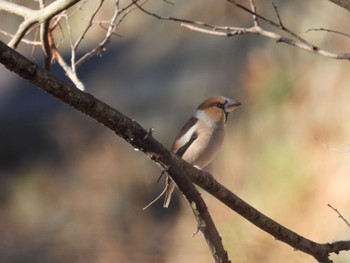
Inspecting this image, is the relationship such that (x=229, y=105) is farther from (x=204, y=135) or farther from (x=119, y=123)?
(x=119, y=123)

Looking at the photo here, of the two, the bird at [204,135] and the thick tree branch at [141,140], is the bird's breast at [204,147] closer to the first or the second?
the bird at [204,135]

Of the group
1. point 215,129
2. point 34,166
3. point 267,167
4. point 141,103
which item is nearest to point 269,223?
point 215,129

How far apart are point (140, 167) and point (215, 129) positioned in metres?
2.82

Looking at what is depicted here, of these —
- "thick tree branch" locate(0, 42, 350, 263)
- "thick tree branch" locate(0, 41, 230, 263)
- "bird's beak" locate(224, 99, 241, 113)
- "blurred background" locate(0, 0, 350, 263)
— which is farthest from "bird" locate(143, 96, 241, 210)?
"blurred background" locate(0, 0, 350, 263)

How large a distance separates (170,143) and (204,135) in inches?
97.9

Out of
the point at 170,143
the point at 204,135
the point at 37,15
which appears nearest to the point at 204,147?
the point at 204,135

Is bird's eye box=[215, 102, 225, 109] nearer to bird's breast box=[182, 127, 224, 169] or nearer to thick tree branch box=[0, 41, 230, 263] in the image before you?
bird's breast box=[182, 127, 224, 169]

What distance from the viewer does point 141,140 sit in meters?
2.15

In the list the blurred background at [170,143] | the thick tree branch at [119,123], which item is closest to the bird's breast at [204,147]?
the thick tree branch at [119,123]

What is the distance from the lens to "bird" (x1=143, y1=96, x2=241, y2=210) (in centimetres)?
366

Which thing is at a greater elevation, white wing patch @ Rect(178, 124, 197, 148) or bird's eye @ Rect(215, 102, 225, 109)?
bird's eye @ Rect(215, 102, 225, 109)

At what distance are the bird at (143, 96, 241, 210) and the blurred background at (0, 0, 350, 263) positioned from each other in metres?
1.55

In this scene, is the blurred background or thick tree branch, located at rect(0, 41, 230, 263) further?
the blurred background

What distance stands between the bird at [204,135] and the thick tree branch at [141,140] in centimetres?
113
